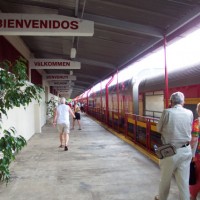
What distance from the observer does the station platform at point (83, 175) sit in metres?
4.39

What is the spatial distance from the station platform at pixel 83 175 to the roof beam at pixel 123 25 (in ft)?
9.78

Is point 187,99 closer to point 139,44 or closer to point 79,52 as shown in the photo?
point 139,44

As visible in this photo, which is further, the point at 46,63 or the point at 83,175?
the point at 46,63

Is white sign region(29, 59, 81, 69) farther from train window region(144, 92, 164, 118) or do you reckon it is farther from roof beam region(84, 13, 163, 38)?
roof beam region(84, 13, 163, 38)

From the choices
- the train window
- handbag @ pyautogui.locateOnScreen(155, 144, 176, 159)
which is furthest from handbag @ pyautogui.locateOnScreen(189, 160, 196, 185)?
the train window

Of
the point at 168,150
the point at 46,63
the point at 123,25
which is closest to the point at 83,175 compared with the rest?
the point at 168,150

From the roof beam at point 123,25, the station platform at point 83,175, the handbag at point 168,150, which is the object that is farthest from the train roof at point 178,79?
the handbag at point 168,150

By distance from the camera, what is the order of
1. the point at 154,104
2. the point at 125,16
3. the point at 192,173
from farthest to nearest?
the point at 154,104 < the point at 125,16 < the point at 192,173

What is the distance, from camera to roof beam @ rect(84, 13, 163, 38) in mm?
6047

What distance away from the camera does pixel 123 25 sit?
6156 millimetres

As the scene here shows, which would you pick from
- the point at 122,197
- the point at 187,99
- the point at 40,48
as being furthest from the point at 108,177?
the point at 40,48

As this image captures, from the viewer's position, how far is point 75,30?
225 inches

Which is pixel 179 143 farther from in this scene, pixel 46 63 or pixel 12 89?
pixel 46 63

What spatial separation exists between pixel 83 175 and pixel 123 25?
10.8 ft
